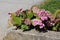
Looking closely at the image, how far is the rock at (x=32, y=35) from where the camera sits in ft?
10.8

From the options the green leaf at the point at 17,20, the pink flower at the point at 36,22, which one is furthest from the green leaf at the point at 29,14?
the pink flower at the point at 36,22

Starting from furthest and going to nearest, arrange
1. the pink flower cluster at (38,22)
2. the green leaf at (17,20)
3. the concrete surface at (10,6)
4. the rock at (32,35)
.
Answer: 1. the concrete surface at (10,6)
2. the green leaf at (17,20)
3. the pink flower cluster at (38,22)
4. the rock at (32,35)

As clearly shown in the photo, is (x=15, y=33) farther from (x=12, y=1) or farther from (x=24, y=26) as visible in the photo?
(x=12, y=1)

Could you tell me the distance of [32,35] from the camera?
339 centimetres

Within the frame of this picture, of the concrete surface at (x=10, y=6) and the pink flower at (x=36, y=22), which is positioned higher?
the pink flower at (x=36, y=22)

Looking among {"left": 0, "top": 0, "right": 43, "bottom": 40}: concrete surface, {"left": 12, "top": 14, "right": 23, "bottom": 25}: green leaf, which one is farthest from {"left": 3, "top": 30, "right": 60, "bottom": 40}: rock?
{"left": 0, "top": 0, "right": 43, "bottom": 40}: concrete surface

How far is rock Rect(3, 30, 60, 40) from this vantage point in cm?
329

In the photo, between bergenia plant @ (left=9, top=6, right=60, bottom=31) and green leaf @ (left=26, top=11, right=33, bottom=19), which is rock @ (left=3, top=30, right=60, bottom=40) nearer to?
bergenia plant @ (left=9, top=6, right=60, bottom=31)

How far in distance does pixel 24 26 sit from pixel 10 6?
3416 mm

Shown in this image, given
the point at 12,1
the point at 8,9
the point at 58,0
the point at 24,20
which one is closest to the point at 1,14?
the point at 8,9

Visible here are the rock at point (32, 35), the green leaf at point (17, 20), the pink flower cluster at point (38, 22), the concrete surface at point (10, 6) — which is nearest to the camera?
the rock at point (32, 35)

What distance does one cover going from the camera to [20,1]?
7.57 metres

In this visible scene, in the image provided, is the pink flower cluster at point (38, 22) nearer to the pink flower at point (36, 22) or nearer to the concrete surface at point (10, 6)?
the pink flower at point (36, 22)

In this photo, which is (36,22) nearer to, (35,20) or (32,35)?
(35,20)
